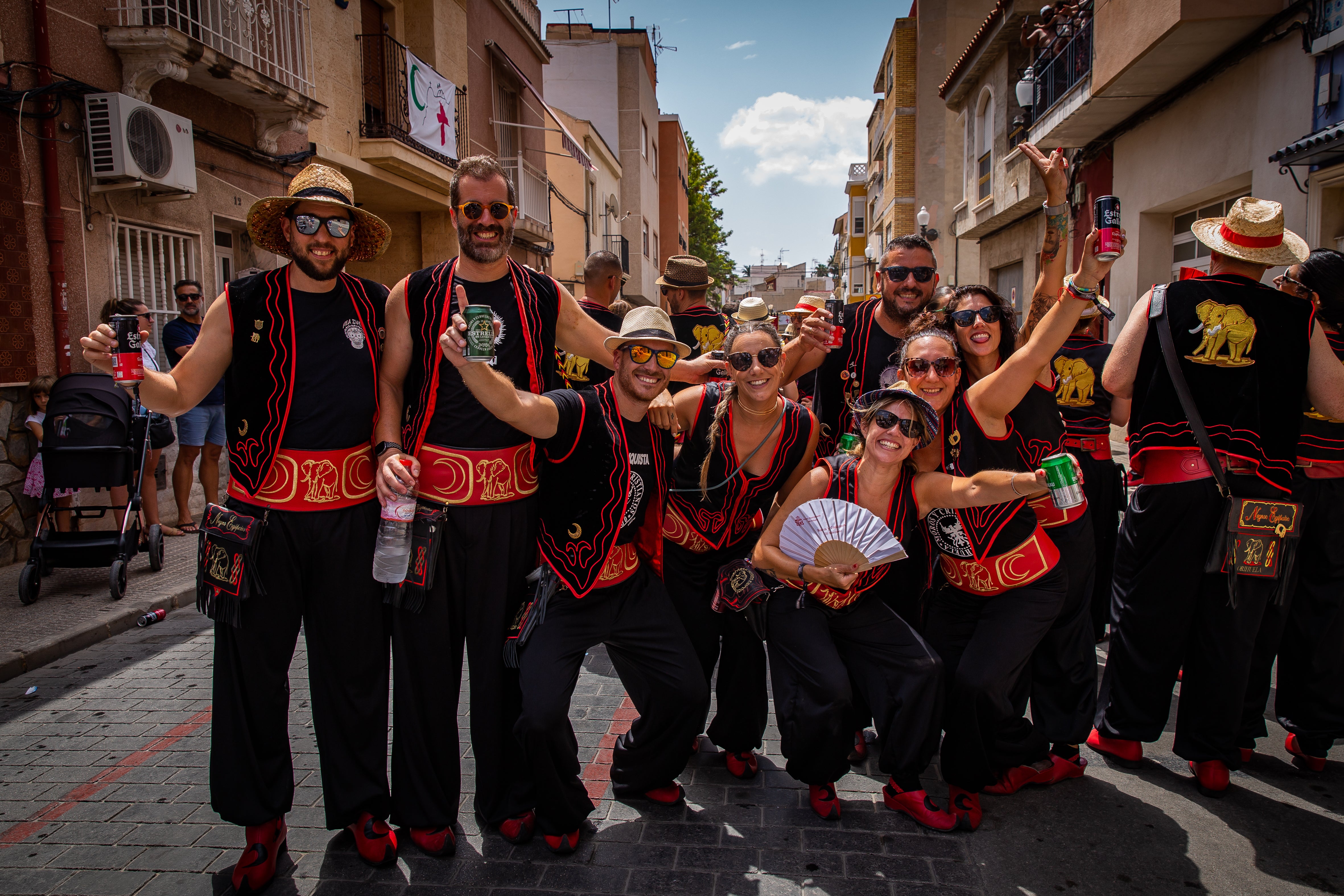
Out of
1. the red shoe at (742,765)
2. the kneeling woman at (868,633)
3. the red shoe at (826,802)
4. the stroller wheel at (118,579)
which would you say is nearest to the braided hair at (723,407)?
the kneeling woman at (868,633)

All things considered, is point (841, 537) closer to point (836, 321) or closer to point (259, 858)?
point (836, 321)

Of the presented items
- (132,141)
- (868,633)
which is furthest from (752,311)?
(132,141)

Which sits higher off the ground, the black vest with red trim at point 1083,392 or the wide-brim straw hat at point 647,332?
the wide-brim straw hat at point 647,332

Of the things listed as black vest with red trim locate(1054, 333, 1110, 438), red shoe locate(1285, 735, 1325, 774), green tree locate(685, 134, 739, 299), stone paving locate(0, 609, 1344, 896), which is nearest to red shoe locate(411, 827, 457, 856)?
stone paving locate(0, 609, 1344, 896)

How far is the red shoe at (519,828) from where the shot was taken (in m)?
3.01

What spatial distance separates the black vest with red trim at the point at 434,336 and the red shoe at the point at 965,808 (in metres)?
2.15

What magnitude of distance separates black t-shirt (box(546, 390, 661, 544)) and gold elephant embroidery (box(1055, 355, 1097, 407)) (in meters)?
2.74

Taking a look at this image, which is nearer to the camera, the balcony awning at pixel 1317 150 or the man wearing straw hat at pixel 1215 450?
the man wearing straw hat at pixel 1215 450

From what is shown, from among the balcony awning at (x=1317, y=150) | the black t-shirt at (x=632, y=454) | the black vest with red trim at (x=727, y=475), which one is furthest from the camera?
the balcony awning at (x=1317, y=150)

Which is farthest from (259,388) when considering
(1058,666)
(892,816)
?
(1058,666)

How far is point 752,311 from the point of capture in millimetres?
4730

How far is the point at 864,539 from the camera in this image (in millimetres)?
3021

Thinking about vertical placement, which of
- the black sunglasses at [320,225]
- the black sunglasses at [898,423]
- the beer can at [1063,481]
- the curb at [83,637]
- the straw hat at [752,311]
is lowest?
the curb at [83,637]

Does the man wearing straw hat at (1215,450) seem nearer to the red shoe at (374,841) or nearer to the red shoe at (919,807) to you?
the red shoe at (919,807)
